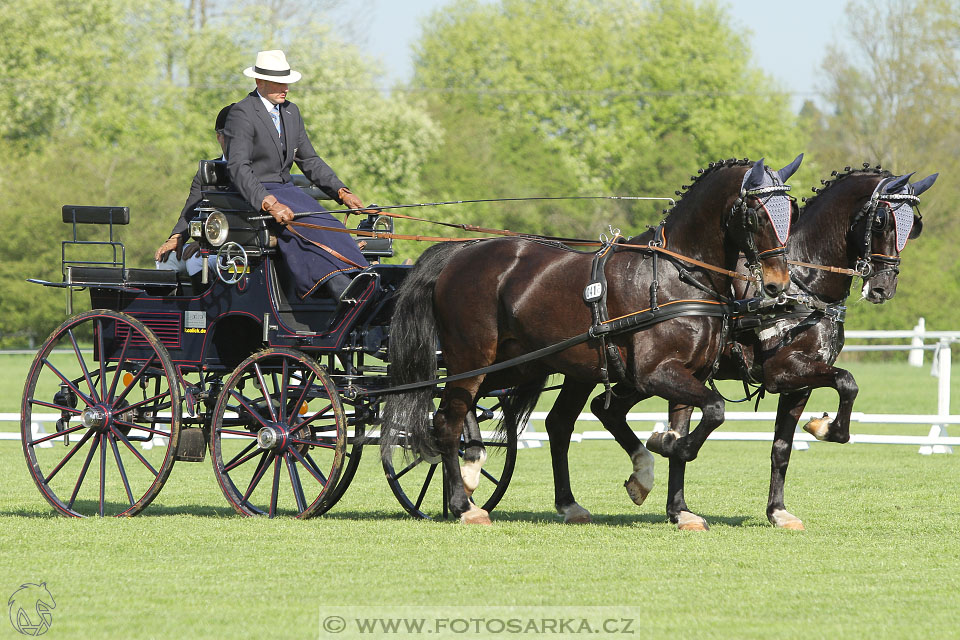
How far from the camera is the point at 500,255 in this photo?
26.7 feet

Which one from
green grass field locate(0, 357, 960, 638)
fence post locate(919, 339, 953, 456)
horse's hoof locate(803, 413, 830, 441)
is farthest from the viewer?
fence post locate(919, 339, 953, 456)

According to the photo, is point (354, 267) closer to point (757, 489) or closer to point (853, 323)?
point (757, 489)

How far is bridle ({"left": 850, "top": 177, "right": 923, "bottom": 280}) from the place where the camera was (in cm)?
785

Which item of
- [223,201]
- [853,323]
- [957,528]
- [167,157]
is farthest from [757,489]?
[167,157]

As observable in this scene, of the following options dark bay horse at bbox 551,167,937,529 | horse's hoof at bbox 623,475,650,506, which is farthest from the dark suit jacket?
horse's hoof at bbox 623,475,650,506

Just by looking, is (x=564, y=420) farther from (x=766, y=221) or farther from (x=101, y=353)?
(x=101, y=353)

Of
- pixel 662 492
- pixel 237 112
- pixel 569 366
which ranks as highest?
pixel 237 112

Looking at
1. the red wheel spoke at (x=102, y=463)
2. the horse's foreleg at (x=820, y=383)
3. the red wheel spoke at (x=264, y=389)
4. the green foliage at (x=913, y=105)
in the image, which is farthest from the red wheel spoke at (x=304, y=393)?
the green foliage at (x=913, y=105)

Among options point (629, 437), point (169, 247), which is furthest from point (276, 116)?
point (629, 437)

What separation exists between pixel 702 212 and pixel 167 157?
3402cm

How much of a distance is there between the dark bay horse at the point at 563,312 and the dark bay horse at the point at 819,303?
0.44 m

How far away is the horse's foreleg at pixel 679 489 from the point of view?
7.61m

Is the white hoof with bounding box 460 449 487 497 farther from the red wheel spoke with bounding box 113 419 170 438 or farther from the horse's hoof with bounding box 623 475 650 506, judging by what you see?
the red wheel spoke with bounding box 113 419 170 438

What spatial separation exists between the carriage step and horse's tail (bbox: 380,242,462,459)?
112 cm
